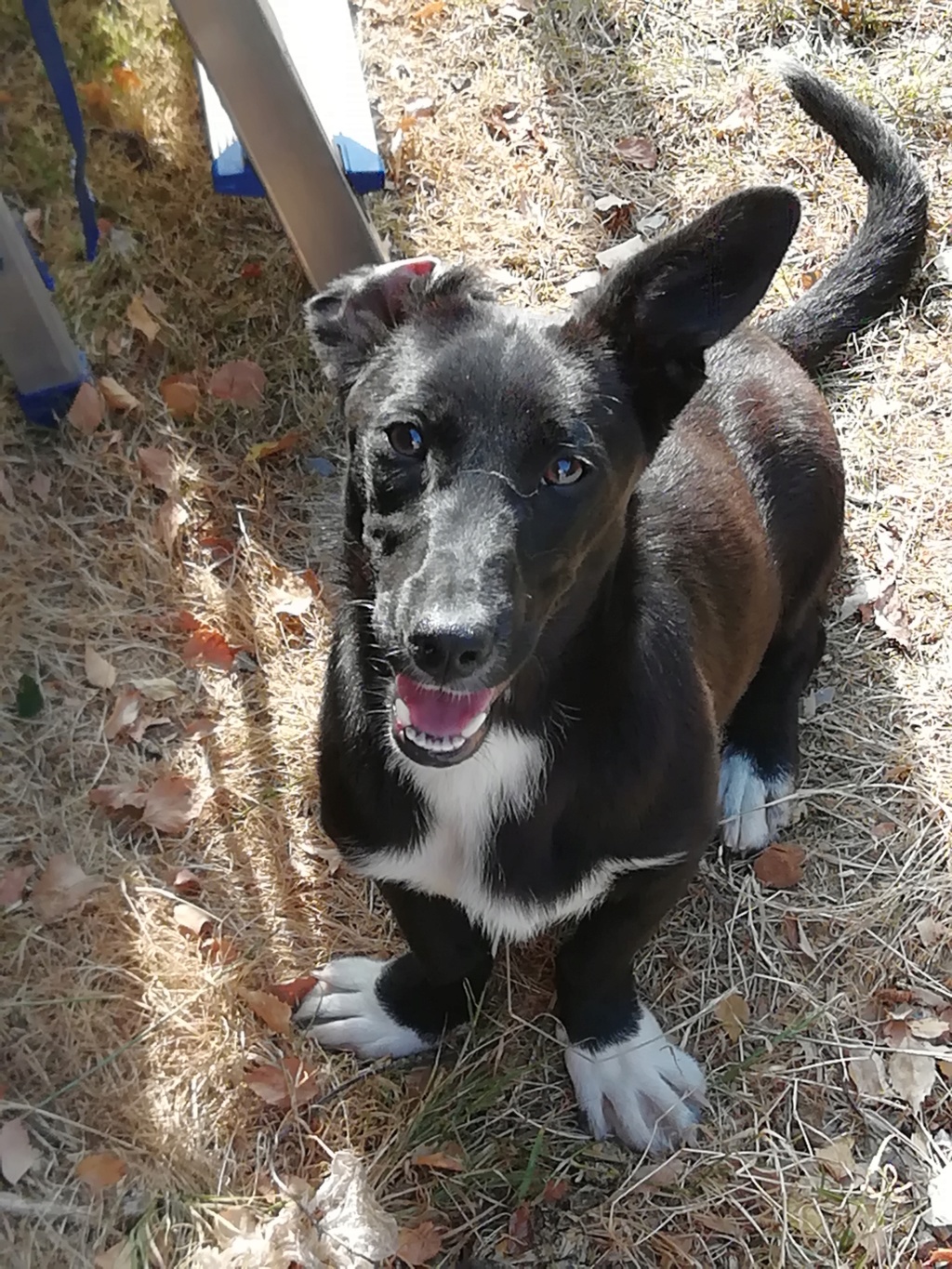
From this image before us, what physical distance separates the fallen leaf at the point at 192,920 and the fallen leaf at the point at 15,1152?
1.74ft

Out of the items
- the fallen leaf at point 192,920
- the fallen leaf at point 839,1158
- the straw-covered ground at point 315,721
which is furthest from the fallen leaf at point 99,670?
the fallen leaf at point 839,1158

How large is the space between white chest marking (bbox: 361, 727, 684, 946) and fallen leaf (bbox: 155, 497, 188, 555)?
4.96ft

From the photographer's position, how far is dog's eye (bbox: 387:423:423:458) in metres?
1.92

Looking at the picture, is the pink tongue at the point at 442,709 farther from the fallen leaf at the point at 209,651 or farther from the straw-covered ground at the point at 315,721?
the fallen leaf at the point at 209,651

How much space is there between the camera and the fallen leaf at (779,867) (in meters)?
3.04

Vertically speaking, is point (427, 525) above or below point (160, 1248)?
above

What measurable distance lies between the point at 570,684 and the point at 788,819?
1179mm

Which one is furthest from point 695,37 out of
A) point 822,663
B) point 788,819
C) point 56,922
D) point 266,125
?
point 56,922

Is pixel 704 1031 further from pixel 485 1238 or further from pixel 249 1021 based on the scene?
pixel 249 1021

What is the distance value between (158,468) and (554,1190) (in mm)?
2165

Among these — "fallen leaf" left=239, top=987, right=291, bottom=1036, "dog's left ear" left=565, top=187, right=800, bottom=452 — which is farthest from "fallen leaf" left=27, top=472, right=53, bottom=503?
"dog's left ear" left=565, top=187, right=800, bottom=452

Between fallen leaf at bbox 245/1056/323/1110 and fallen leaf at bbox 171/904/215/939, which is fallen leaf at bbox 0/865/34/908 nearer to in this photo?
fallen leaf at bbox 171/904/215/939

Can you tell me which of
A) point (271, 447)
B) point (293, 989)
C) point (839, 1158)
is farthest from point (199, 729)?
point (839, 1158)

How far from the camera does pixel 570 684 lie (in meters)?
2.15
